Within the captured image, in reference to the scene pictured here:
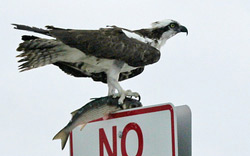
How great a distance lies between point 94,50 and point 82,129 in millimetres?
1278

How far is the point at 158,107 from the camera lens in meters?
2.69

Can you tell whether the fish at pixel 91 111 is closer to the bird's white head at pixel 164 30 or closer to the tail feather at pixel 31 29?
the tail feather at pixel 31 29

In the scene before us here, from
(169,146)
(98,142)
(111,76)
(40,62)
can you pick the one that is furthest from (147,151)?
(40,62)

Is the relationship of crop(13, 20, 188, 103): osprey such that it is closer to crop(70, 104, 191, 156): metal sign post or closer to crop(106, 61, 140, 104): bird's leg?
crop(106, 61, 140, 104): bird's leg

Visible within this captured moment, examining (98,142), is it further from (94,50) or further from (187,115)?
(94,50)

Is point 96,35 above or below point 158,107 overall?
above

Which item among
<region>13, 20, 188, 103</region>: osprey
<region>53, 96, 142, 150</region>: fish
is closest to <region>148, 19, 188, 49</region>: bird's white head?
<region>13, 20, 188, 103</region>: osprey

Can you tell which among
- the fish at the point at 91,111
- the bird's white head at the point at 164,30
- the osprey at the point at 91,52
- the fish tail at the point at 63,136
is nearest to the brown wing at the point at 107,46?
the osprey at the point at 91,52

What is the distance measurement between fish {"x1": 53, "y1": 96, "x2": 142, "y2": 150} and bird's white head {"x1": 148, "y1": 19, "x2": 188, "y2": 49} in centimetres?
188

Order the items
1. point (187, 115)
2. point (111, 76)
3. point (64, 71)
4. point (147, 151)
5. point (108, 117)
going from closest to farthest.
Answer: point (187, 115) < point (147, 151) < point (108, 117) < point (111, 76) < point (64, 71)

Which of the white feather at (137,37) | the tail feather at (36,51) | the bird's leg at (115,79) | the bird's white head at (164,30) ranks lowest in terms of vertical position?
the bird's leg at (115,79)

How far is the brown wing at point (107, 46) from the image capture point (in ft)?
14.5

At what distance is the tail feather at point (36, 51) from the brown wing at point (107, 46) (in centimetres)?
13

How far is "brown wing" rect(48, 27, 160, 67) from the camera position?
14.5 ft
